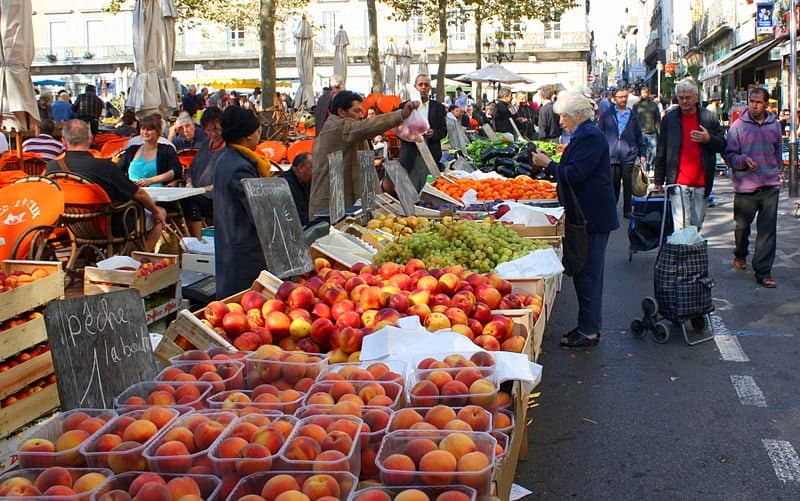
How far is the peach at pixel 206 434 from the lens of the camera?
2354mm

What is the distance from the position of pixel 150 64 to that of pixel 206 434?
399 inches

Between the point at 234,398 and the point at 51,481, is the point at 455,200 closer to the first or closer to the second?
the point at 234,398

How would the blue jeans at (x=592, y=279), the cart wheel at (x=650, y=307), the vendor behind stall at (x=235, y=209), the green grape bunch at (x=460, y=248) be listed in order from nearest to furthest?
1. the vendor behind stall at (x=235, y=209)
2. the green grape bunch at (x=460, y=248)
3. the blue jeans at (x=592, y=279)
4. the cart wheel at (x=650, y=307)

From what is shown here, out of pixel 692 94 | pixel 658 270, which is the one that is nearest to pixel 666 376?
pixel 658 270

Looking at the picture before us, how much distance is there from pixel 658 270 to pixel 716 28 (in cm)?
4428

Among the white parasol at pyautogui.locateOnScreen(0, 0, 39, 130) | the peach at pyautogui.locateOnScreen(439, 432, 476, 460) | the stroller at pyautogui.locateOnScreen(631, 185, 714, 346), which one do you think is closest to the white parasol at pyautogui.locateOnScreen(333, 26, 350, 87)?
the white parasol at pyautogui.locateOnScreen(0, 0, 39, 130)

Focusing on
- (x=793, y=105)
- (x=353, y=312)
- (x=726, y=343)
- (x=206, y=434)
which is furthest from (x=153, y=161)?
(x=793, y=105)

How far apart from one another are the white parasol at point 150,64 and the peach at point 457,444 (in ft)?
31.5

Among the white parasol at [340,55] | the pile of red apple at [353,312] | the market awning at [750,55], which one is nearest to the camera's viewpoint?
the pile of red apple at [353,312]

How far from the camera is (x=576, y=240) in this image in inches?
250

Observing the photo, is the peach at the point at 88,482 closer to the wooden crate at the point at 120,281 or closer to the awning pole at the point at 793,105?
the wooden crate at the point at 120,281

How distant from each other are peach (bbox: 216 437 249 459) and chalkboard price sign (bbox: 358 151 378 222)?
474 centimetres

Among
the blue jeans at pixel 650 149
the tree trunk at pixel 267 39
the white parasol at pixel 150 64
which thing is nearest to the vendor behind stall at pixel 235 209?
the white parasol at pixel 150 64

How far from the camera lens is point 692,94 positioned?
840cm
